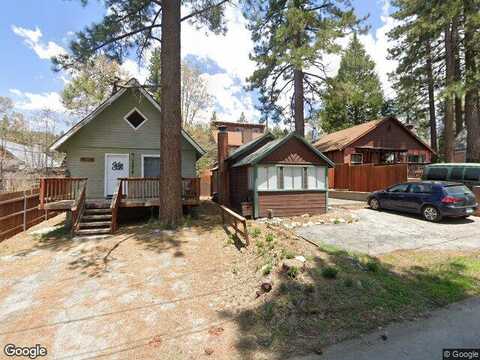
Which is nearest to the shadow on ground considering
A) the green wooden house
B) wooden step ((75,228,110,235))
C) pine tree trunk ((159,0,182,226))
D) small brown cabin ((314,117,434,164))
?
pine tree trunk ((159,0,182,226))

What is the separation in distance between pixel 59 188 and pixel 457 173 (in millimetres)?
17158

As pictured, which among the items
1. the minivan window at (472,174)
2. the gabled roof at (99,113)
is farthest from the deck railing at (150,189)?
the minivan window at (472,174)

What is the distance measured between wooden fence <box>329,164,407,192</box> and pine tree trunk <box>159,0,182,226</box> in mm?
12014

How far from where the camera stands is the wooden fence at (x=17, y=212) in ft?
30.5

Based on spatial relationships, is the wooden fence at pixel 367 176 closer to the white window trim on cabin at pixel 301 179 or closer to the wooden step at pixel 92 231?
the white window trim on cabin at pixel 301 179

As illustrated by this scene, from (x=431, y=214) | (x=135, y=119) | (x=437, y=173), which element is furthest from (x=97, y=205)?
(x=437, y=173)

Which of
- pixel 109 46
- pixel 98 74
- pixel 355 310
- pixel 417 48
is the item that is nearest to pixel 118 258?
pixel 355 310

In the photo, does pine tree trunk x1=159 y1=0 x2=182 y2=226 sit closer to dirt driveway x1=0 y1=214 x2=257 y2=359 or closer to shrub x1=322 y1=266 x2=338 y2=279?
dirt driveway x1=0 y1=214 x2=257 y2=359

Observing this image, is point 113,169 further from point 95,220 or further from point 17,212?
point 17,212

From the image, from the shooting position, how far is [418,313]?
4.30 m

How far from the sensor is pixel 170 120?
10180mm

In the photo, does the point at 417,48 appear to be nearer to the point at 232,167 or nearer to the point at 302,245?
the point at 232,167

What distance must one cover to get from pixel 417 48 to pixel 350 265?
20172 mm

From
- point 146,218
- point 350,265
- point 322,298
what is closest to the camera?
point 322,298
